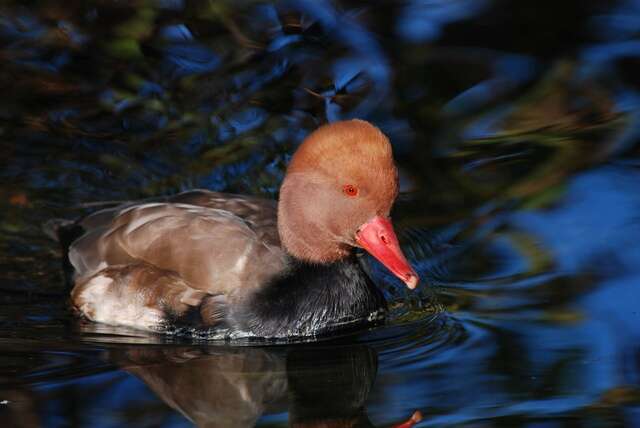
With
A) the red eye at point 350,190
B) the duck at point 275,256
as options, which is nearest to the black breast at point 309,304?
the duck at point 275,256

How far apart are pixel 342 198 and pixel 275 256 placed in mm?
584

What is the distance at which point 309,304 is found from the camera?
261 inches

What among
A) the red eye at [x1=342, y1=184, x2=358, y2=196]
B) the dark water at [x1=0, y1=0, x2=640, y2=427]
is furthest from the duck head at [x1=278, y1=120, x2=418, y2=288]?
the dark water at [x1=0, y1=0, x2=640, y2=427]

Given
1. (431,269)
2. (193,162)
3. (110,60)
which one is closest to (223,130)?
(193,162)

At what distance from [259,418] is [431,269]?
214cm

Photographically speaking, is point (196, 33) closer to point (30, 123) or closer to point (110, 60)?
point (110, 60)

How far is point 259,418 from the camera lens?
5625mm

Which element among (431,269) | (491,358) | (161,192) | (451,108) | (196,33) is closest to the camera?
(491,358)

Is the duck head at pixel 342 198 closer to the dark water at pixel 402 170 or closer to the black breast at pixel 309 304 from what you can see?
the black breast at pixel 309 304

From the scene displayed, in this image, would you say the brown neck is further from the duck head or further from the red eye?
the red eye

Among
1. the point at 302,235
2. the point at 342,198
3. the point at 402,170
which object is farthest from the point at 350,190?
the point at 402,170

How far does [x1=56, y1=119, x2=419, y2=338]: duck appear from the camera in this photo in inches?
249

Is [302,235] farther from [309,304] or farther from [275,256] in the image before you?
[309,304]

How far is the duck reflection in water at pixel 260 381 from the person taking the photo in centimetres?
564
